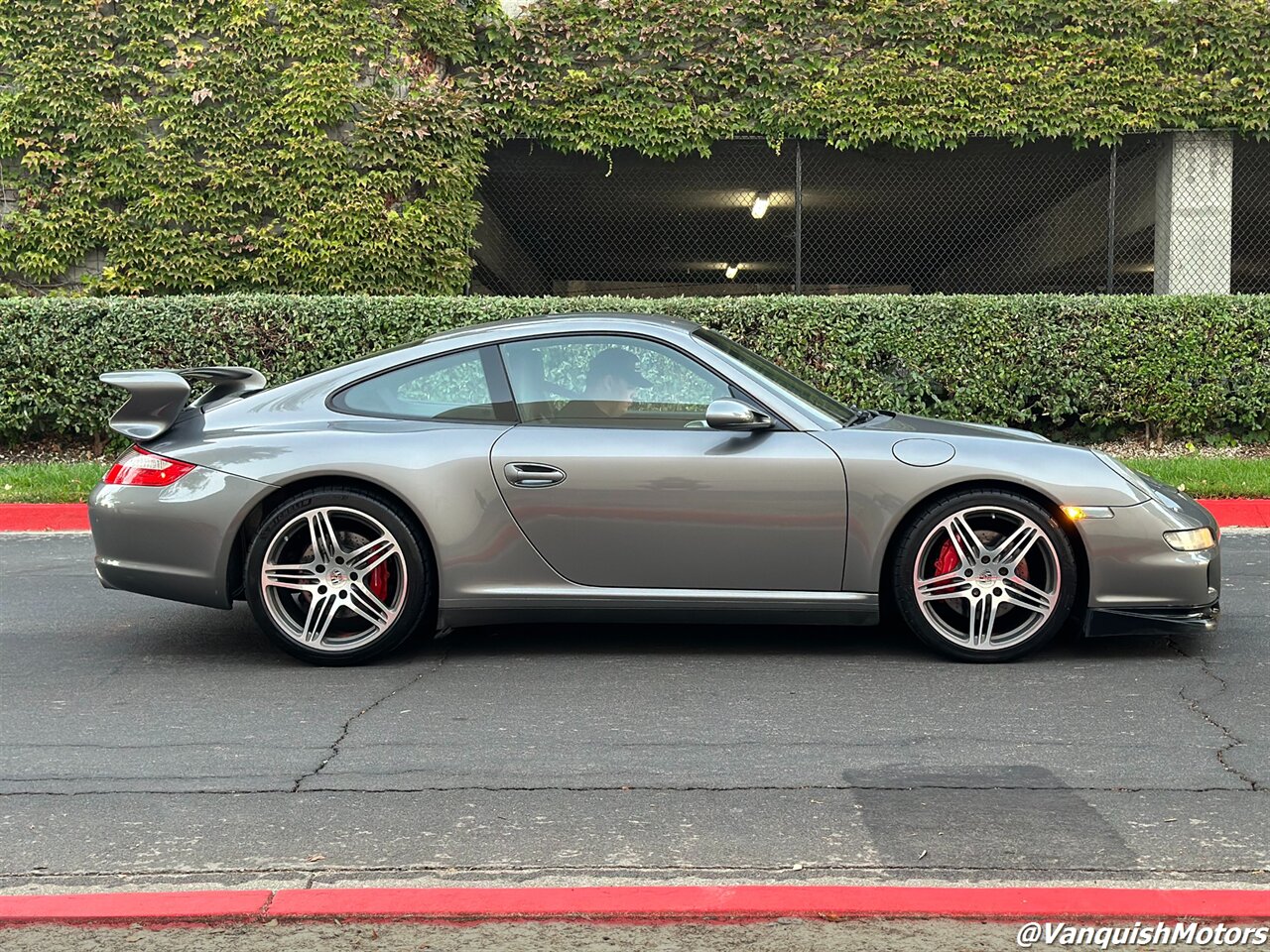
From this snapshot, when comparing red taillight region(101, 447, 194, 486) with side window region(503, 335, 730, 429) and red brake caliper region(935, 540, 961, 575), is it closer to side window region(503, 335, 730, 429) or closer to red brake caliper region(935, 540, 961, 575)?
side window region(503, 335, 730, 429)

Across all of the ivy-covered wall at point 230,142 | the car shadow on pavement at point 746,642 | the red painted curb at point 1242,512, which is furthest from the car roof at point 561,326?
the ivy-covered wall at point 230,142

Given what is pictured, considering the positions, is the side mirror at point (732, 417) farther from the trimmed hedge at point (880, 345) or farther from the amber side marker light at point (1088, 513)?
the trimmed hedge at point (880, 345)

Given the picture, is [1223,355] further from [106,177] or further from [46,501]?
[106,177]

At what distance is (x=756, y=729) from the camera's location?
4641 millimetres

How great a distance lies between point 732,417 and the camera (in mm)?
5375

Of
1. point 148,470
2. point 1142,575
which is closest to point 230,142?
point 148,470

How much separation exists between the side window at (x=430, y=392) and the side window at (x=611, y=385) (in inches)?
5.6

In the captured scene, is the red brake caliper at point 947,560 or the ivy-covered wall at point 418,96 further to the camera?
the ivy-covered wall at point 418,96

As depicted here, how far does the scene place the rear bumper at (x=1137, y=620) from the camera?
17.6 feet

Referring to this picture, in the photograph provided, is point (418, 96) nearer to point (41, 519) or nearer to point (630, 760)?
point (41, 519)

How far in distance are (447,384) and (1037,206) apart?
60.3 feet

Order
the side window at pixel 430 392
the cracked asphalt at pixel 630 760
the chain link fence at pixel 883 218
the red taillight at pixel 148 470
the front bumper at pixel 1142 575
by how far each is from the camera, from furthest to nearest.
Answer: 1. the chain link fence at pixel 883 218
2. the side window at pixel 430 392
3. the red taillight at pixel 148 470
4. the front bumper at pixel 1142 575
5. the cracked asphalt at pixel 630 760

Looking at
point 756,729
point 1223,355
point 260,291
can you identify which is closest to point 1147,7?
point 1223,355

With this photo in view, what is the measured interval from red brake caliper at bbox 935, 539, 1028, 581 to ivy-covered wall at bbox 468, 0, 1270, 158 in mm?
9857
